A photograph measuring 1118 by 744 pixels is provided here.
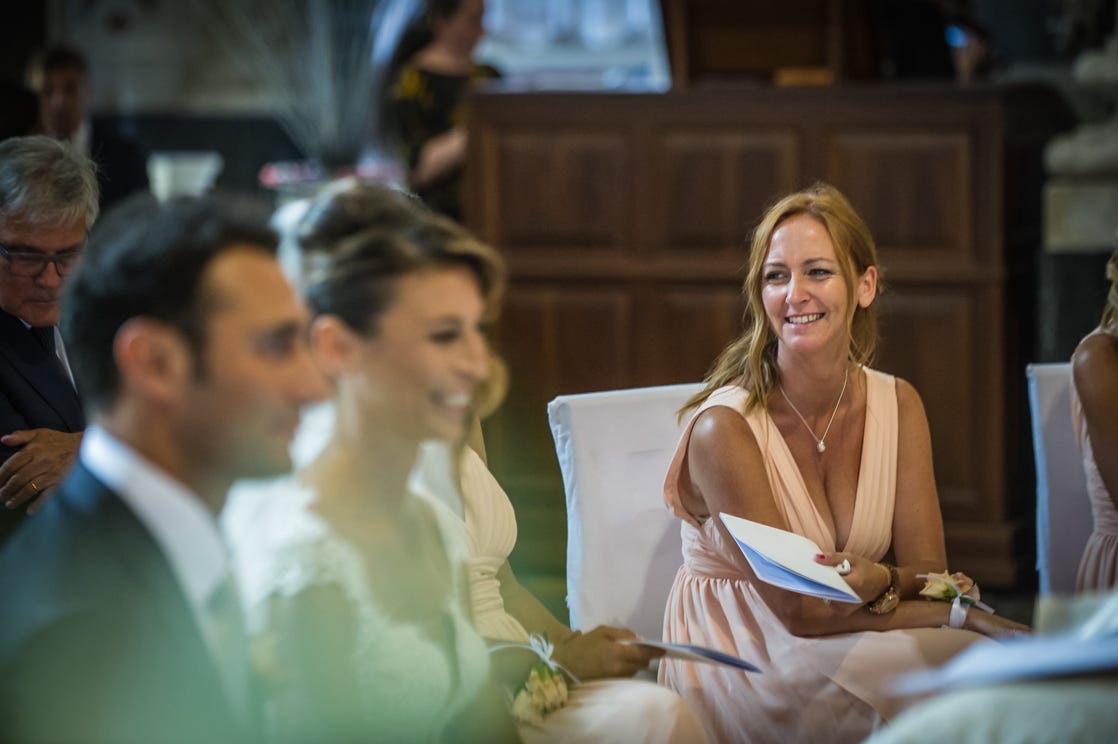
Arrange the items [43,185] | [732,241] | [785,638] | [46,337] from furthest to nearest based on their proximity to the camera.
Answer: [732,241] < [785,638] < [46,337] < [43,185]

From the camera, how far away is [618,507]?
8.36 feet

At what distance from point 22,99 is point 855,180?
2634mm

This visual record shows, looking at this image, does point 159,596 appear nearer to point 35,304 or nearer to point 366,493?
point 366,493

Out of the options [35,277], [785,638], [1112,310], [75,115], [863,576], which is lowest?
[785,638]

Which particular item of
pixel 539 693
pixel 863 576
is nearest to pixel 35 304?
pixel 539 693

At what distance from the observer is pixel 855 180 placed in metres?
4.79

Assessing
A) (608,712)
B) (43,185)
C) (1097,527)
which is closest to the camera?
(608,712)

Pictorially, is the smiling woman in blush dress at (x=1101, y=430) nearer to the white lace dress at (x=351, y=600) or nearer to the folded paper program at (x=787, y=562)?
the folded paper program at (x=787, y=562)

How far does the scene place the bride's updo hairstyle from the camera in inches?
53.1

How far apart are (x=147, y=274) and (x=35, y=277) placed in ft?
3.38

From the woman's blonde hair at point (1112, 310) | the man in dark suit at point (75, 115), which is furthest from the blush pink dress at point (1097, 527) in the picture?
the man in dark suit at point (75, 115)

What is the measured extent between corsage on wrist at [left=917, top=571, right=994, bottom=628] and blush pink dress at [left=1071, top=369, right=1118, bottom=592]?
397 mm

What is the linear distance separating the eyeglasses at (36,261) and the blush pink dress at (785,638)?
40.4 inches

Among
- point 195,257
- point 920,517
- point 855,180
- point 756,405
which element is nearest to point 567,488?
point 756,405
